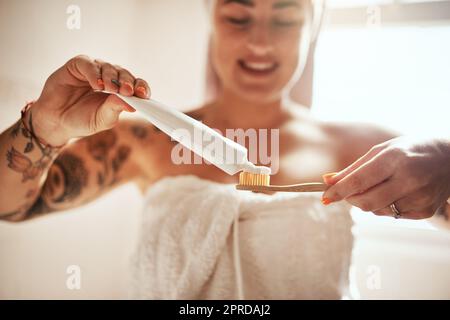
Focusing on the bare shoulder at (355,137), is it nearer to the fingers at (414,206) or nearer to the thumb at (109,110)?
the fingers at (414,206)

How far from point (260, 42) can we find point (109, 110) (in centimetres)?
41

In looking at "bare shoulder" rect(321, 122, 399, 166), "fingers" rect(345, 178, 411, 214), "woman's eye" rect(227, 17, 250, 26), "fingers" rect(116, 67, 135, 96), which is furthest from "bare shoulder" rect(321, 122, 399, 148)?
"fingers" rect(116, 67, 135, 96)

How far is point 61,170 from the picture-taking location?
796 millimetres

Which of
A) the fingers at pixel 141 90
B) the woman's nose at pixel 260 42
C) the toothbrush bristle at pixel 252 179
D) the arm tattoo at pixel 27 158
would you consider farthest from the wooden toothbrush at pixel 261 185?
the woman's nose at pixel 260 42

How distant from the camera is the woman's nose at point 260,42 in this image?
2.86ft

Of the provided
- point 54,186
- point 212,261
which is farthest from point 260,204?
point 54,186

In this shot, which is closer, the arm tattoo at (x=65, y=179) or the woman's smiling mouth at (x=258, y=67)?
the arm tattoo at (x=65, y=179)

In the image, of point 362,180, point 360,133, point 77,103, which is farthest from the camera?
point 360,133

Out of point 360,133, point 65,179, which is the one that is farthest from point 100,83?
point 360,133

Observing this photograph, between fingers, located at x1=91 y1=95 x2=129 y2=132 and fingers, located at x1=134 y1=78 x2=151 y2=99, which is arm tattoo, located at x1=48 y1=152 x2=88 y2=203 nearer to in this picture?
fingers, located at x1=91 y1=95 x2=129 y2=132

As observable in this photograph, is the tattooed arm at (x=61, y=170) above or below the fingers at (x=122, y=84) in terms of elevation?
below

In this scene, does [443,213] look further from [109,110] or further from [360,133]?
[109,110]
